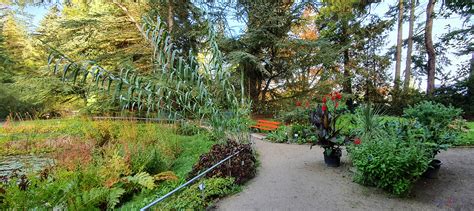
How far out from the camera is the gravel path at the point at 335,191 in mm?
2666

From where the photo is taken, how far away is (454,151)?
4.93 metres

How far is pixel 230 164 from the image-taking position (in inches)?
142

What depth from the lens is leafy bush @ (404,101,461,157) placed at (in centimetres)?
319

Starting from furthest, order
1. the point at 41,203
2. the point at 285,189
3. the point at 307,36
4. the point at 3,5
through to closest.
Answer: the point at 3,5
the point at 307,36
the point at 285,189
the point at 41,203

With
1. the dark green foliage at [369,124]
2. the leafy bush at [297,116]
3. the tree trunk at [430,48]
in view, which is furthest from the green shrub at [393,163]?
the tree trunk at [430,48]

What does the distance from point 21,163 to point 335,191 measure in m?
5.93

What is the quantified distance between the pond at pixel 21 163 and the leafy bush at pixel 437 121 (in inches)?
245

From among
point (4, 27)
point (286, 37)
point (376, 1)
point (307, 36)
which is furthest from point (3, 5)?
point (376, 1)

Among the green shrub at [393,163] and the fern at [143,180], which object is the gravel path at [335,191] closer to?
the green shrub at [393,163]

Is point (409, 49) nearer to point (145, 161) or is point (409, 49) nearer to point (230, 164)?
point (230, 164)

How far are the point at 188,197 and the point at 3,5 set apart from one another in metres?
21.8

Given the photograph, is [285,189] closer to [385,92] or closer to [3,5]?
[385,92]

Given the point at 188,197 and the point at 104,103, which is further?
the point at 104,103

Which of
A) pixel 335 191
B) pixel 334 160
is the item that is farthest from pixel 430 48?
pixel 335 191
